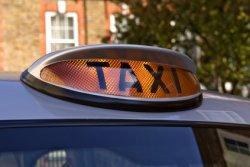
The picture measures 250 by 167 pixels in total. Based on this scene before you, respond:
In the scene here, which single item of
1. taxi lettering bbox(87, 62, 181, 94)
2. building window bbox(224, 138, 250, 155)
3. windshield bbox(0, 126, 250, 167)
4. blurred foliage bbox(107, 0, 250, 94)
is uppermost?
taxi lettering bbox(87, 62, 181, 94)

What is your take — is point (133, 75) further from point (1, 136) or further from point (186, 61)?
point (1, 136)

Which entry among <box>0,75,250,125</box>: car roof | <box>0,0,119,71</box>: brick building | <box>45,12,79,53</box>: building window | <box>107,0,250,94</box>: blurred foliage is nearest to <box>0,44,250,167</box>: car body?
<box>0,75,250,125</box>: car roof

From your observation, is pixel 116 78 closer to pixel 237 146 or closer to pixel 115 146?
pixel 115 146

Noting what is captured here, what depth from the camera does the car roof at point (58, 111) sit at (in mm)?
2053

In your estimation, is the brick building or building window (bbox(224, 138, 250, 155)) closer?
building window (bbox(224, 138, 250, 155))

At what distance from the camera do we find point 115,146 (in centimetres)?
210

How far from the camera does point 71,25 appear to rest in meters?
19.4

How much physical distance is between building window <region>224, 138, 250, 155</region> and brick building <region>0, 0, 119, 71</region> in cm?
1547

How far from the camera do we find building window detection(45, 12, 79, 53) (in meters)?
18.9

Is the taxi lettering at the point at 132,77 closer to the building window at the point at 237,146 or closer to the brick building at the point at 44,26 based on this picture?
the building window at the point at 237,146

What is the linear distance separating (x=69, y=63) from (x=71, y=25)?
17.3 metres

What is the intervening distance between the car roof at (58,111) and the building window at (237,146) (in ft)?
0.20

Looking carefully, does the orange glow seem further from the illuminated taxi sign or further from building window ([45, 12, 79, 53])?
building window ([45, 12, 79, 53])

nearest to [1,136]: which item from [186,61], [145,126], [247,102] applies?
[145,126]
